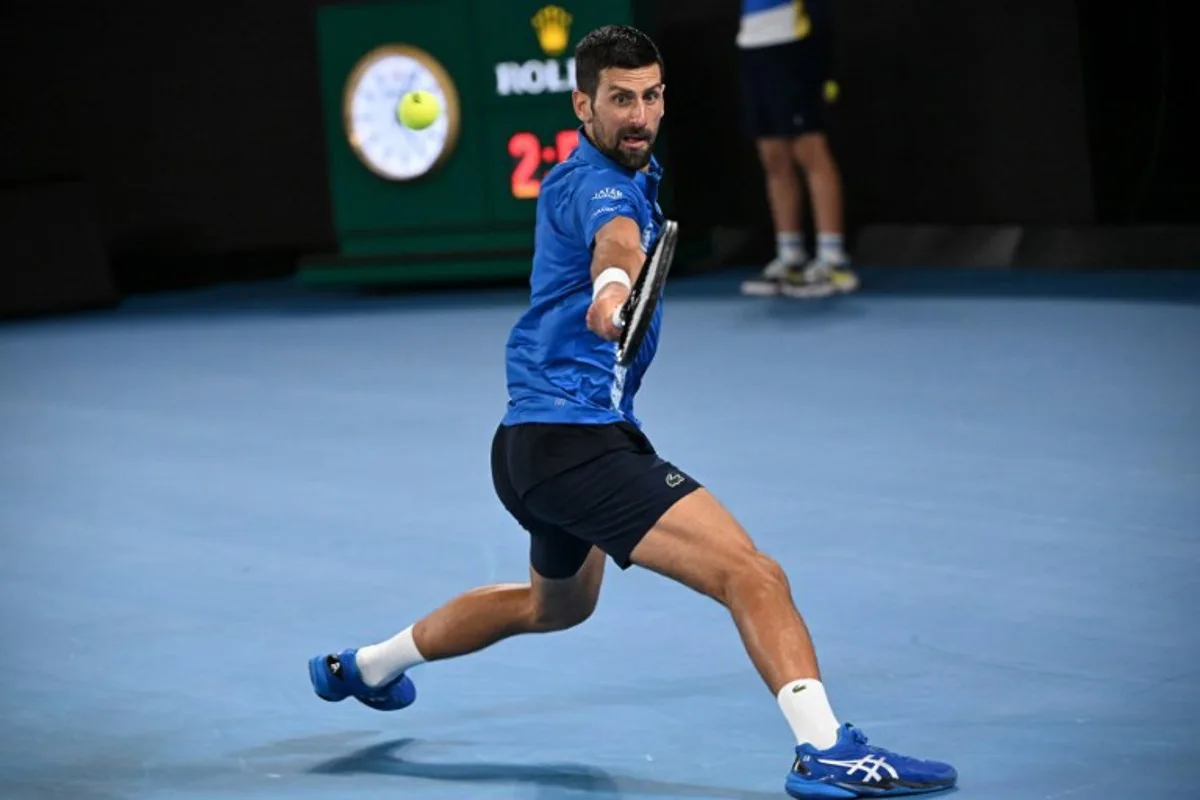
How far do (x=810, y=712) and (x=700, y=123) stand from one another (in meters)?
8.69

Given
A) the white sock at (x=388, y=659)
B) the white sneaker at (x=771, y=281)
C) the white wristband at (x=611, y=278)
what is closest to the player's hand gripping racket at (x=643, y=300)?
the white wristband at (x=611, y=278)

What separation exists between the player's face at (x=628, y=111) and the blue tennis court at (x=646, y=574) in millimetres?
1165

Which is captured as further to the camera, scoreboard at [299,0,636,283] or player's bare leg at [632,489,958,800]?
scoreboard at [299,0,636,283]

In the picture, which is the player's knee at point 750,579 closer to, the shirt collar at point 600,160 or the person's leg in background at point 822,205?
the shirt collar at point 600,160

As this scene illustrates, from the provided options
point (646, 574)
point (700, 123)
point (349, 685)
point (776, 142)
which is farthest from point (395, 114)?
point (349, 685)

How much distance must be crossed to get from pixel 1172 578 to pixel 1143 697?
954 millimetres

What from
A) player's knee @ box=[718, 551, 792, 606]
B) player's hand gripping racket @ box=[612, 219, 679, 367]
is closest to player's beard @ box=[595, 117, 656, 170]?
player's hand gripping racket @ box=[612, 219, 679, 367]

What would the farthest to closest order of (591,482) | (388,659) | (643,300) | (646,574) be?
(646,574) < (388,659) < (591,482) < (643,300)

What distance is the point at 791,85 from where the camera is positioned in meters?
10.1

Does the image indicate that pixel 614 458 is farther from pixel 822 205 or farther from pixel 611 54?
pixel 822 205

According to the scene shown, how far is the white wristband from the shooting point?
354 cm

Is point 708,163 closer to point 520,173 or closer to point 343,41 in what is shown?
point 520,173

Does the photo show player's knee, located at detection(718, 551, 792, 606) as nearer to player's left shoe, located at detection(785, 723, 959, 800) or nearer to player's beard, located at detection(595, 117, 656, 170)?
player's left shoe, located at detection(785, 723, 959, 800)

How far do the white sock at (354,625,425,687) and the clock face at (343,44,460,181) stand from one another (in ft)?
23.1
